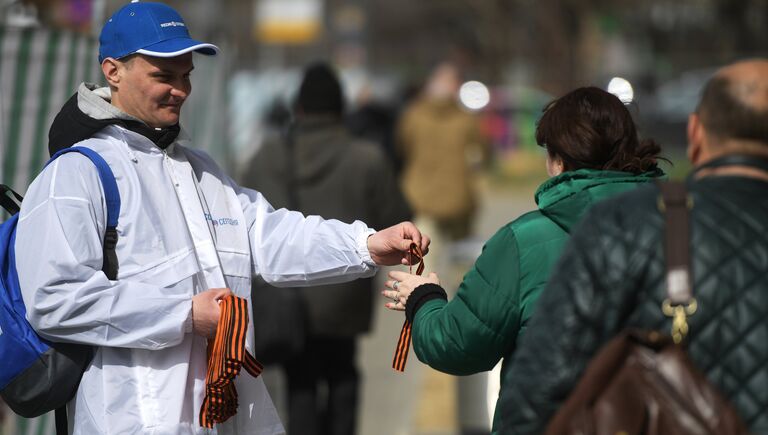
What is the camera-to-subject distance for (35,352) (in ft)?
11.1

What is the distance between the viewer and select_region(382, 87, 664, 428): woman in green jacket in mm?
3330

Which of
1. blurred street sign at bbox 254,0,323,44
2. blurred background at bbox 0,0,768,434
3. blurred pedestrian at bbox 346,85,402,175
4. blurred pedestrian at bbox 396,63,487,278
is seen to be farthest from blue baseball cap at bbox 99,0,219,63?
blurred street sign at bbox 254,0,323,44

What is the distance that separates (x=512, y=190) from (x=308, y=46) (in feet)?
145

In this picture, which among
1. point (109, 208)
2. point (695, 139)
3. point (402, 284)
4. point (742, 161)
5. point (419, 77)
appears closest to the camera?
point (742, 161)

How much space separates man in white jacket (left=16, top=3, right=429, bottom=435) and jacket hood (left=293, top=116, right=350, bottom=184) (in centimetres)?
270

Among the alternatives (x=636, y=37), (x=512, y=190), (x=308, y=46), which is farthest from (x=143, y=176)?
(x=308, y=46)

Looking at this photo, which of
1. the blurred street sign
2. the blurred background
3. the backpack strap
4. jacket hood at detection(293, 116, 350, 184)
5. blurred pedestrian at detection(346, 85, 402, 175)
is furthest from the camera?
the blurred street sign

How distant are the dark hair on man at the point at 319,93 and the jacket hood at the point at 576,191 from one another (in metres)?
3.31

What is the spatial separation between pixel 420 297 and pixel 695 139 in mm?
1162

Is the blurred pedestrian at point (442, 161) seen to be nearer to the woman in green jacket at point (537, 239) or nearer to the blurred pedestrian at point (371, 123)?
the blurred pedestrian at point (371, 123)

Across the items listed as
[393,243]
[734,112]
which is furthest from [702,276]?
[393,243]

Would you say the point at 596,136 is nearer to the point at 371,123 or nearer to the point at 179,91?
the point at 179,91

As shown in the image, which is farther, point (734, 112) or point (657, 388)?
point (734, 112)

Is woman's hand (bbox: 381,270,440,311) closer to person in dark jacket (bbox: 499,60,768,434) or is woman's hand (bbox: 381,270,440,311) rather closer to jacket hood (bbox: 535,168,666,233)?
jacket hood (bbox: 535,168,666,233)
